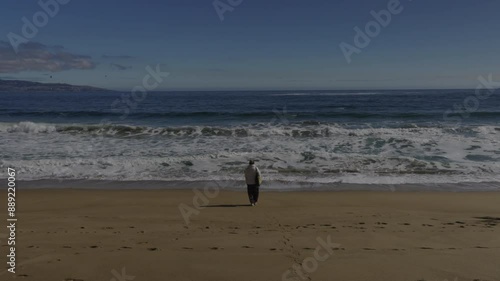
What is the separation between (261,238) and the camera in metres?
7.64

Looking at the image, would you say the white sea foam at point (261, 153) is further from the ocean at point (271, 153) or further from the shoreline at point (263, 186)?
the shoreline at point (263, 186)

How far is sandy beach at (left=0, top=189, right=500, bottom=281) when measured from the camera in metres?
6.13

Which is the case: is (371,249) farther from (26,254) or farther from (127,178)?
(127,178)

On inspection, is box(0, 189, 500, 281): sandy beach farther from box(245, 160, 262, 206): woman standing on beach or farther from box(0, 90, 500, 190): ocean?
box(0, 90, 500, 190): ocean

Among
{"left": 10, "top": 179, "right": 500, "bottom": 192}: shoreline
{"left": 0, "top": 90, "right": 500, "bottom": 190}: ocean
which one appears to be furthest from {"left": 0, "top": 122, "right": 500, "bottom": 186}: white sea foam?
{"left": 10, "top": 179, "right": 500, "bottom": 192}: shoreline

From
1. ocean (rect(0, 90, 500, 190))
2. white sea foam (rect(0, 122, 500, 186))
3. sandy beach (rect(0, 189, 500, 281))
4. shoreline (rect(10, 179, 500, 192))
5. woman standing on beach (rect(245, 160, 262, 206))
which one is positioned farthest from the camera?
white sea foam (rect(0, 122, 500, 186))

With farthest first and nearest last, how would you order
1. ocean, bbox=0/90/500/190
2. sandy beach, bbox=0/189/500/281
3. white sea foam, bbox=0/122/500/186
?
white sea foam, bbox=0/122/500/186 → ocean, bbox=0/90/500/190 → sandy beach, bbox=0/189/500/281

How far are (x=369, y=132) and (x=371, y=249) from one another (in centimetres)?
1741

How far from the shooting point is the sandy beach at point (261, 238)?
6129mm

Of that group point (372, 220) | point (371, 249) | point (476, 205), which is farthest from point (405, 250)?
point (476, 205)

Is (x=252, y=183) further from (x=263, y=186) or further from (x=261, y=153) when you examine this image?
(x=261, y=153)

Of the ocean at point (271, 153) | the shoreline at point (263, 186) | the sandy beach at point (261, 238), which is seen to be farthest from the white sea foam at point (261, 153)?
the sandy beach at point (261, 238)

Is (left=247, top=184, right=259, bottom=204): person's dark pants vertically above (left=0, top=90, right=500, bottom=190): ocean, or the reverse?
(left=0, top=90, right=500, bottom=190): ocean

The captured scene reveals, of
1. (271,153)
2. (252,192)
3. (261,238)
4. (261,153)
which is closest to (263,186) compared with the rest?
(252,192)
